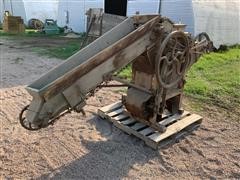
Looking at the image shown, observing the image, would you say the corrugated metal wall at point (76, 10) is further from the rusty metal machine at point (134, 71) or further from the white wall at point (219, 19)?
the rusty metal machine at point (134, 71)

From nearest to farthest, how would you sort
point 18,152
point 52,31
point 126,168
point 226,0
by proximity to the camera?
point 126,168, point 18,152, point 226,0, point 52,31

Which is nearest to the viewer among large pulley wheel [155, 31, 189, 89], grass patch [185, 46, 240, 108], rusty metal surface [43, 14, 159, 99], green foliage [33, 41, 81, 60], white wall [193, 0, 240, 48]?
rusty metal surface [43, 14, 159, 99]

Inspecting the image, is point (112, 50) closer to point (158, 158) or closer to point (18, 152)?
point (158, 158)

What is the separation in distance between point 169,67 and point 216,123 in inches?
57.5

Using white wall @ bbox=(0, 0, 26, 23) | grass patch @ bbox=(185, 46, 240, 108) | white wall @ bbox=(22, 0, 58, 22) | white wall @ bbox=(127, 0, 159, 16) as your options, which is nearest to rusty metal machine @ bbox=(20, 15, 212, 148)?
grass patch @ bbox=(185, 46, 240, 108)

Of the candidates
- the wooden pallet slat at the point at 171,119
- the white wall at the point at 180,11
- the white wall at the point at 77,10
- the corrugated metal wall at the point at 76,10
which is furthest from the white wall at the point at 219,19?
the wooden pallet slat at the point at 171,119

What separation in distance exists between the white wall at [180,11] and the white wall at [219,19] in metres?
0.18

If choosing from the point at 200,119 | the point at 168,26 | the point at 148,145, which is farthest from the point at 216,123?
the point at 168,26

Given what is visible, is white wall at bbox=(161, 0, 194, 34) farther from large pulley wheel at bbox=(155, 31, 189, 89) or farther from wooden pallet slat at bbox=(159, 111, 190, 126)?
large pulley wheel at bbox=(155, 31, 189, 89)

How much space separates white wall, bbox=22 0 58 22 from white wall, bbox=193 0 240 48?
12926mm

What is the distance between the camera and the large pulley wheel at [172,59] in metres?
3.96

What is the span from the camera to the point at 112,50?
3.42 m

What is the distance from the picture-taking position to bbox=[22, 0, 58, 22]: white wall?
21609mm

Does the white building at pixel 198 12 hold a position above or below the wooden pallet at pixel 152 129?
above
